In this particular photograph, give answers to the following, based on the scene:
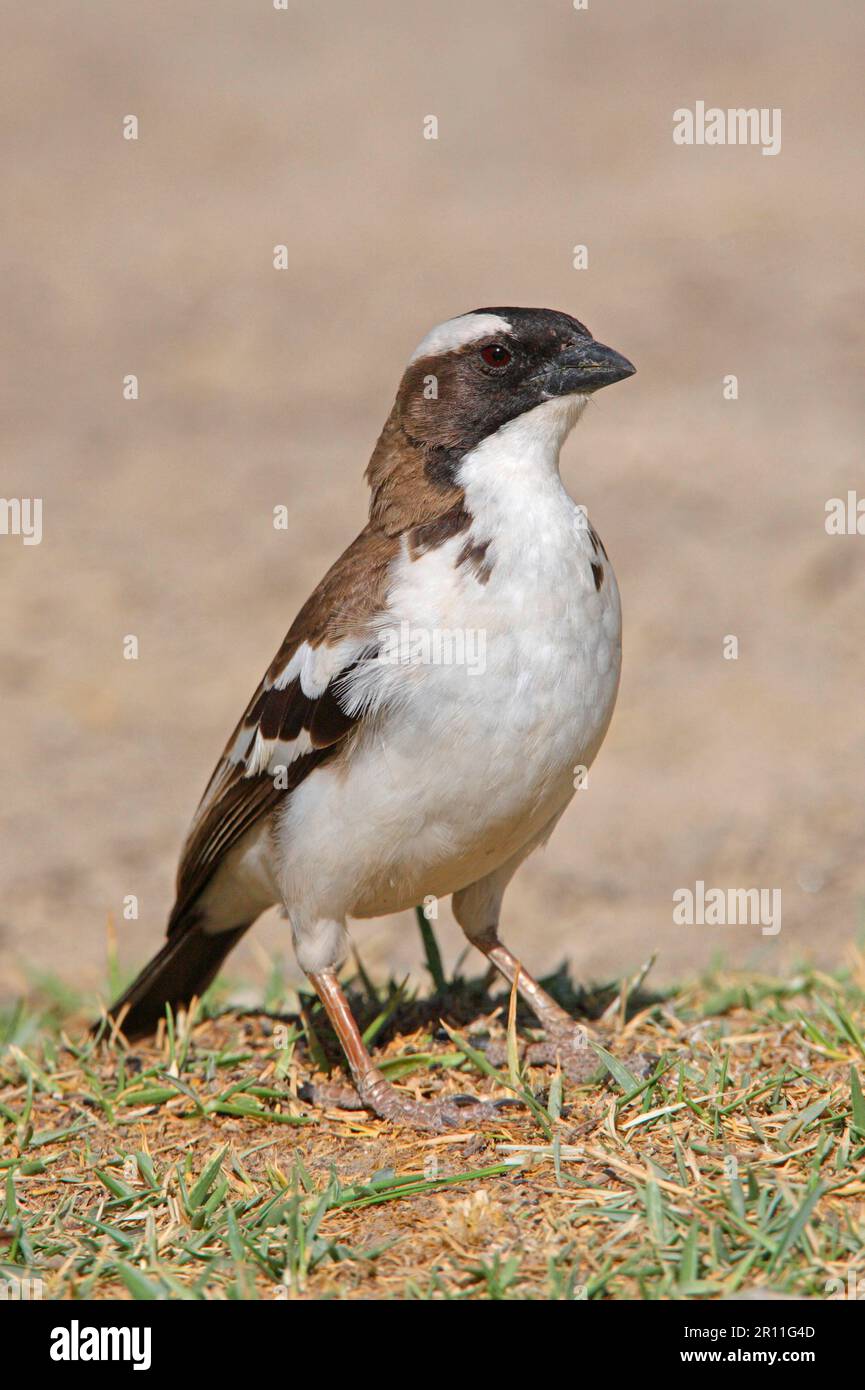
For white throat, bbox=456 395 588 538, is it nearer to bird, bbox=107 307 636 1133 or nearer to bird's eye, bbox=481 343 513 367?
bird, bbox=107 307 636 1133

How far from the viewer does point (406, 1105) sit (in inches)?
191

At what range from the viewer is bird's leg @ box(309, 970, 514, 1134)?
473 centimetres

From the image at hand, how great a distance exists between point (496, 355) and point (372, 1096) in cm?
239

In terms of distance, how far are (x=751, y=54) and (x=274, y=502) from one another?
34.1ft

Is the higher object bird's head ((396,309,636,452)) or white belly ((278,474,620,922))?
bird's head ((396,309,636,452))

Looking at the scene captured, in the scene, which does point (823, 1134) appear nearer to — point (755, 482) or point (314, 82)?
point (755, 482)
